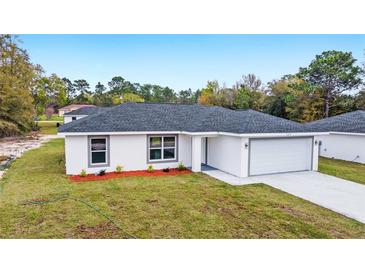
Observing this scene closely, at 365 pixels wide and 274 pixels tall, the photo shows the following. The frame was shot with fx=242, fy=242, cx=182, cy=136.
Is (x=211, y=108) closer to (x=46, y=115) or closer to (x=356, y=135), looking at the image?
(x=356, y=135)

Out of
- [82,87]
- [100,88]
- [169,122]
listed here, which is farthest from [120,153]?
[82,87]

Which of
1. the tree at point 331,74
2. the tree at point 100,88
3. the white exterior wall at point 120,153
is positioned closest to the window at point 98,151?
the white exterior wall at point 120,153

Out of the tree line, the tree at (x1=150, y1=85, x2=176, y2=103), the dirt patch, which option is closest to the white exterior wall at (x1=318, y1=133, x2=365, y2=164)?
the tree line

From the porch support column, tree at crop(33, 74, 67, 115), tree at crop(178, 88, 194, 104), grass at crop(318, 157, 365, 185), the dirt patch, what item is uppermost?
tree at crop(178, 88, 194, 104)

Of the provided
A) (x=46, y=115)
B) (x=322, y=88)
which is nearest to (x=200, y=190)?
(x=322, y=88)

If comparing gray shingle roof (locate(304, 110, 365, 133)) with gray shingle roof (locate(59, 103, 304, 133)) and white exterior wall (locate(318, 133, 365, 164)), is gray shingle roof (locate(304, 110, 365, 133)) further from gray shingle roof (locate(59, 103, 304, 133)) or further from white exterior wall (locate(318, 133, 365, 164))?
gray shingle roof (locate(59, 103, 304, 133))
